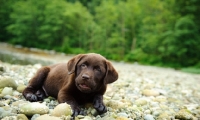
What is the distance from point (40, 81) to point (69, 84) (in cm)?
96

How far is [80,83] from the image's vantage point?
3949mm

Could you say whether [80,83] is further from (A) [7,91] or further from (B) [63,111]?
(A) [7,91]

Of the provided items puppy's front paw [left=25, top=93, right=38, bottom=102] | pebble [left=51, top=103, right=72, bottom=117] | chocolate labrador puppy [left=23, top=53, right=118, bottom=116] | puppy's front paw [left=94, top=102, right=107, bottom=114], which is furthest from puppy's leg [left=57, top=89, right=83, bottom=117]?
puppy's front paw [left=25, top=93, right=38, bottom=102]

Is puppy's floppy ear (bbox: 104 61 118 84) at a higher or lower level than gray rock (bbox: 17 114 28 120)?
higher

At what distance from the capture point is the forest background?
23531 millimetres

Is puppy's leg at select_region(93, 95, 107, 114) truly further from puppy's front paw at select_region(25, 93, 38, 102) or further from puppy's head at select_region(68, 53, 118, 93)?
puppy's front paw at select_region(25, 93, 38, 102)

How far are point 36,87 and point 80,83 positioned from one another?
4.67ft

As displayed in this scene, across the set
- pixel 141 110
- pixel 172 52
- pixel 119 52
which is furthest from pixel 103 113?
pixel 119 52

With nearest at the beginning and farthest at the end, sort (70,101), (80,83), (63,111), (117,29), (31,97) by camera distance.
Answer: (63,111) < (80,83) < (70,101) < (31,97) < (117,29)

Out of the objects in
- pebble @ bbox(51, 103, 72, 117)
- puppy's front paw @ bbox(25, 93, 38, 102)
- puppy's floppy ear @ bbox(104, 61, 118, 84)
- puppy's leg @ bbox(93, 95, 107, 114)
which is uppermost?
puppy's floppy ear @ bbox(104, 61, 118, 84)

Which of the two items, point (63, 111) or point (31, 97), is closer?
point (63, 111)

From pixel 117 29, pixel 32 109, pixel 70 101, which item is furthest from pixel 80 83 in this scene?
pixel 117 29

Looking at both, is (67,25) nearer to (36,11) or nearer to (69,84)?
(36,11)

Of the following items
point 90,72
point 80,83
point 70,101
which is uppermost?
point 90,72
